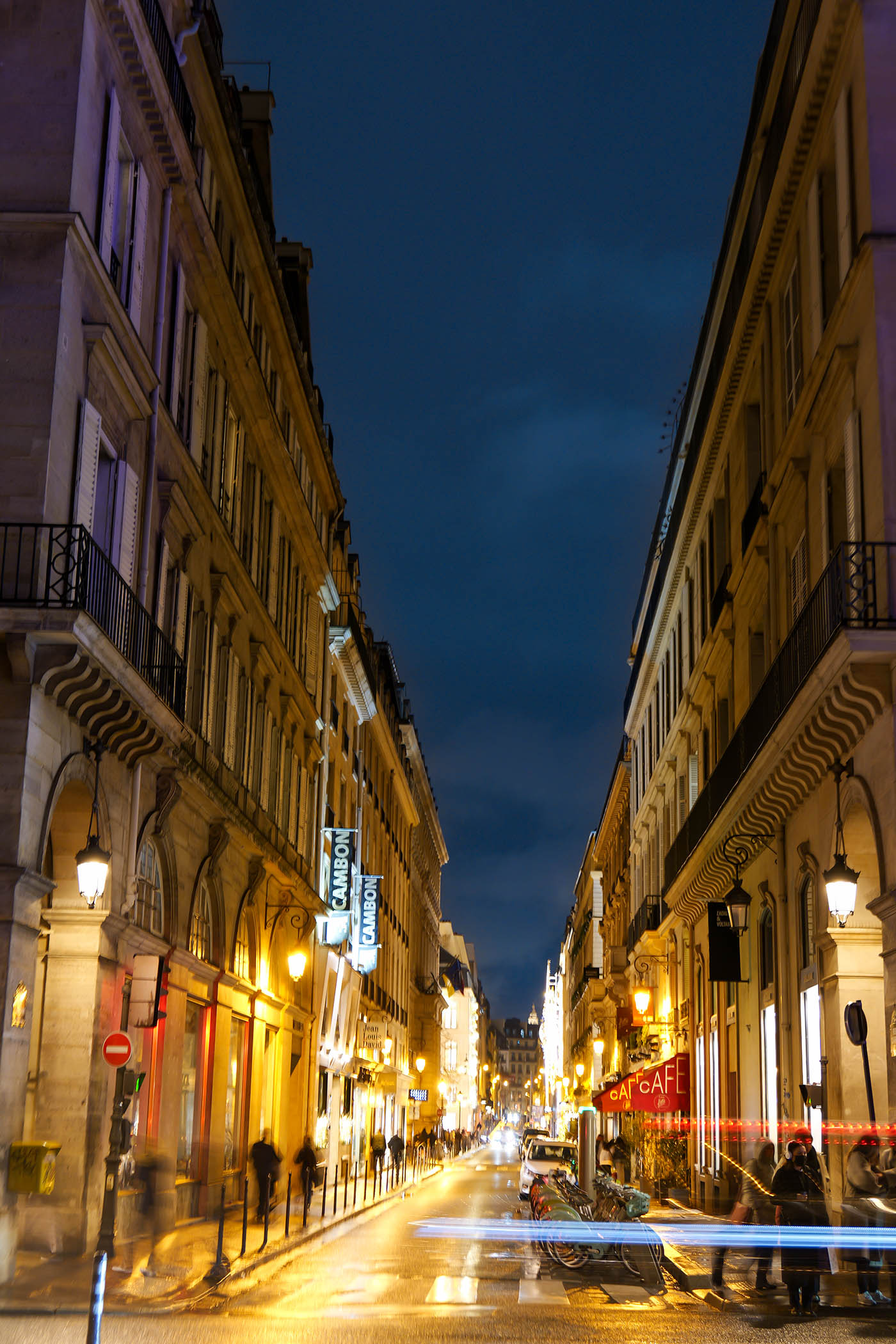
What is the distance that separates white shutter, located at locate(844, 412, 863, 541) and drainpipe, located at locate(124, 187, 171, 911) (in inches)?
376

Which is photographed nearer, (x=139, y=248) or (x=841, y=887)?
(x=841, y=887)

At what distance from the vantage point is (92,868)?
658 inches

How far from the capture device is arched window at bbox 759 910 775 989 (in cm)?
2475

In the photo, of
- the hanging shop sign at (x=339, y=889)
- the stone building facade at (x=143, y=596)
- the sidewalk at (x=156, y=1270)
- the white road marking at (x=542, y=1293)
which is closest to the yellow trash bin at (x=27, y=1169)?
the stone building facade at (x=143, y=596)

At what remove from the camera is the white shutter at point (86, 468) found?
18219 mm

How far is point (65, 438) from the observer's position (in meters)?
18.0

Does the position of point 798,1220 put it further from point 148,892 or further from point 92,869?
point 148,892

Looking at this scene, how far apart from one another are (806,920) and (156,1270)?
10158 millimetres

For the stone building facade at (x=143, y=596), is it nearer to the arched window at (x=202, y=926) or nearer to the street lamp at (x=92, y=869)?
the arched window at (x=202, y=926)

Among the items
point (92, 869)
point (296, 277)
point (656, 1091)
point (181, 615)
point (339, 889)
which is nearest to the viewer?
point (92, 869)

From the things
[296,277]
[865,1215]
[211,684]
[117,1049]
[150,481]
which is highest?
[296,277]

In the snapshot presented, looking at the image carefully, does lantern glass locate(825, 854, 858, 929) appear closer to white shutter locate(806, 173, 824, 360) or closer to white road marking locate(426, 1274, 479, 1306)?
white road marking locate(426, 1274, 479, 1306)

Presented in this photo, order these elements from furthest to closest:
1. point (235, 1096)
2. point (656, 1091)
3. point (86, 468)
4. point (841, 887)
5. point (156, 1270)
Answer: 1. point (656, 1091)
2. point (235, 1096)
3. point (86, 468)
4. point (156, 1270)
5. point (841, 887)

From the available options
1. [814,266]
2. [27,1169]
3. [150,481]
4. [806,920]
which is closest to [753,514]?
[814,266]
